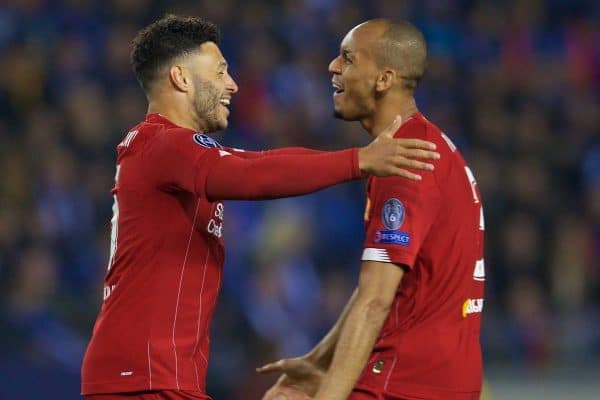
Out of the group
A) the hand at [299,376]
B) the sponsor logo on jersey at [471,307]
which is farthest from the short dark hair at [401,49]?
the hand at [299,376]

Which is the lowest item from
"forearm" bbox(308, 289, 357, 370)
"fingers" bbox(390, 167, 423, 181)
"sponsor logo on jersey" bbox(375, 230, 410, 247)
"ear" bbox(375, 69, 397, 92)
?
"forearm" bbox(308, 289, 357, 370)

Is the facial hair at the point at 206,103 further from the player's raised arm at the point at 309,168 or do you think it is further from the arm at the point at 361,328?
the arm at the point at 361,328

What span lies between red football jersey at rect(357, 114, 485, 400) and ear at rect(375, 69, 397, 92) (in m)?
0.22

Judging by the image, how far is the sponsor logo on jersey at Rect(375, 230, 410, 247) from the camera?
14.7 ft

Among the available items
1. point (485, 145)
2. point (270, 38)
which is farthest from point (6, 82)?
point (485, 145)

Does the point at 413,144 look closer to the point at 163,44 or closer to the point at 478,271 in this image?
the point at 478,271

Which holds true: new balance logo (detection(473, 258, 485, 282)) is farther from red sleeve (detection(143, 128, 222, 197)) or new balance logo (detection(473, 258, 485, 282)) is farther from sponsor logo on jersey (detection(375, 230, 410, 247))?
red sleeve (detection(143, 128, 222, 197))

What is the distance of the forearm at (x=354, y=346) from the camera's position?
174 inches

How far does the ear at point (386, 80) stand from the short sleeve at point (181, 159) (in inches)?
28.9

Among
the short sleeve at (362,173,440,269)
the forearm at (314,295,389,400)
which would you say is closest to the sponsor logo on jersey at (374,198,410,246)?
the short sleeve at (362,173,440,269)

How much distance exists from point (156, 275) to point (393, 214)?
90 centimetres

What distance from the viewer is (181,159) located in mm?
4434

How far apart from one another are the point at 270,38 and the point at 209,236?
681cm

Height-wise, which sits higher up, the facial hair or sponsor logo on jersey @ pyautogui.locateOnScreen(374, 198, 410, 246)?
the facial hair
